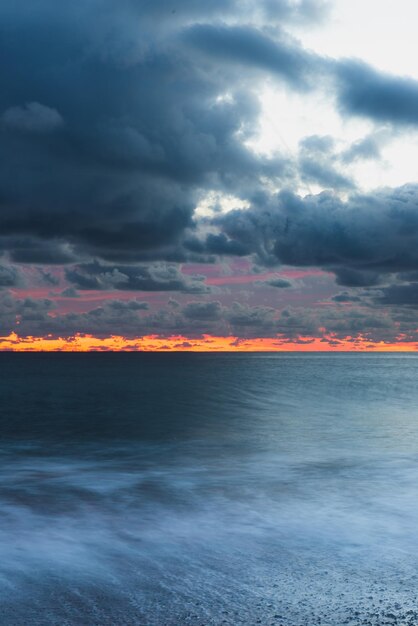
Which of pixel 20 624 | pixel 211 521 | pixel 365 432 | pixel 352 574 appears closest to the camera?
pixel 20 624

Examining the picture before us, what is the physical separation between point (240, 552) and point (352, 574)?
2358 mm

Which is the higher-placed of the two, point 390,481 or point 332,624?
point 332,624

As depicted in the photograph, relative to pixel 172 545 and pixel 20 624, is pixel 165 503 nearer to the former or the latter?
pixel 172 545

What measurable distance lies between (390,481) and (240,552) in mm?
10434

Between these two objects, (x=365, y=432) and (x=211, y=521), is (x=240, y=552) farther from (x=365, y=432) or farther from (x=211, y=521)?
(x=365, y=432)

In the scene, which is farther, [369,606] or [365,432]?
[365,432]

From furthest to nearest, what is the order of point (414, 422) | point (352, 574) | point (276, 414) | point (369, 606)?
point (276, 414) < point (414, 422) < point (352, 574) < point (369, 606)

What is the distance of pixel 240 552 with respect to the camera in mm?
11844

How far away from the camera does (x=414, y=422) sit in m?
41.9

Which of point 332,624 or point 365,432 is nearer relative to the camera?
point 332,624

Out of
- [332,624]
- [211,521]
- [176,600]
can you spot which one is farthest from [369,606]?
[211,521]

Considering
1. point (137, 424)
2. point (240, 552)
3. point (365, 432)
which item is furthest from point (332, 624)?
point (137, 424)

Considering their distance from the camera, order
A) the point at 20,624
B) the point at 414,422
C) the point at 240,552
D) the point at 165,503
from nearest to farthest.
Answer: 1. the point at 20,624
2. the point at 240,552
3. the point at 165,503
4. the point at 414,422

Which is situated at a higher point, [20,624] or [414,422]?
[20,624]
